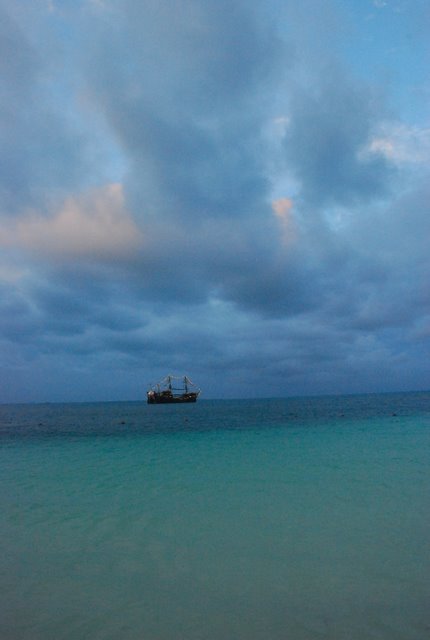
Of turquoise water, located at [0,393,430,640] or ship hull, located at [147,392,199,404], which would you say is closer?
turquoise water, located at [0,393,430,640]

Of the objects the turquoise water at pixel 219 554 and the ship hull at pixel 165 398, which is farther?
the ship hull at pixel 165 398

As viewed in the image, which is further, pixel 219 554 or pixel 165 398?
pixel 165 398

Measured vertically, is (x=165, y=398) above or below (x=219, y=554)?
above

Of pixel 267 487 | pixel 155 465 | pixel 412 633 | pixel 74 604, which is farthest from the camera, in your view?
pixel 155 465

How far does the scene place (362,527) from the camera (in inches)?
417

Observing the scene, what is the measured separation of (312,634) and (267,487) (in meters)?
9.46

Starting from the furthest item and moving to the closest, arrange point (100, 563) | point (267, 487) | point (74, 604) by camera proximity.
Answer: point (267, 487) < point (100, 563) < point (74, 604)

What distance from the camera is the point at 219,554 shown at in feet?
30.3

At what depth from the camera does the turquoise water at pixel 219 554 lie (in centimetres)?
661

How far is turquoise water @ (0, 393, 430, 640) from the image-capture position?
6.61 metres

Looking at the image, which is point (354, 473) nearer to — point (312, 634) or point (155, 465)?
point (155, 465)

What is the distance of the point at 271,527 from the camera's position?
10.8 metres

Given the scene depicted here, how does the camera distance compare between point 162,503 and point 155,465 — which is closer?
point 162,503

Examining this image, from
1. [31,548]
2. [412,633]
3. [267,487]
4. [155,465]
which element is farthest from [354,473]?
[31,548]
